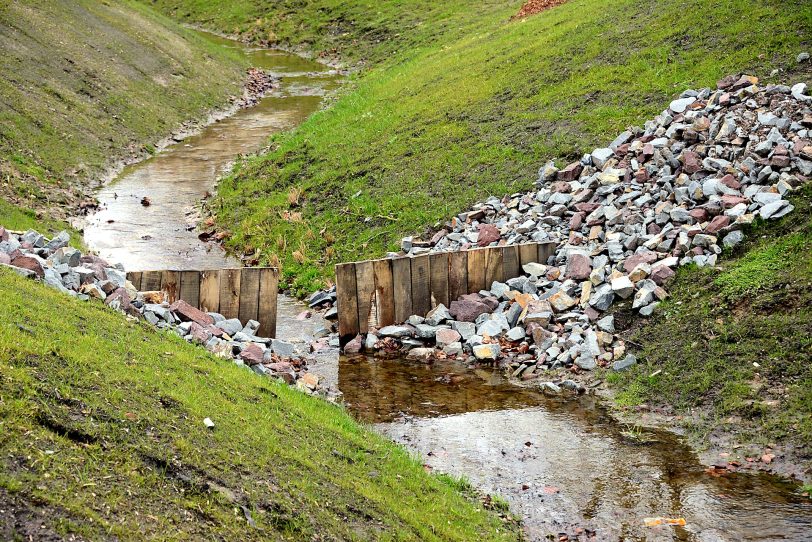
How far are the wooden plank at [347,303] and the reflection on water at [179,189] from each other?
17.6 ft

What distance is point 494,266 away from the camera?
641 inches

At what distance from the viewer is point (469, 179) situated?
67.2 feet

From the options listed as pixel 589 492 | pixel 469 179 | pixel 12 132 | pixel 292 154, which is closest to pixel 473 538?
pixel 589 492

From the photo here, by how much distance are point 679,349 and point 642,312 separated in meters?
1.26

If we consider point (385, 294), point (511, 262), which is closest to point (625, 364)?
point (511, 262)

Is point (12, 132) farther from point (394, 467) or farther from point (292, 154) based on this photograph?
point (394, 467)

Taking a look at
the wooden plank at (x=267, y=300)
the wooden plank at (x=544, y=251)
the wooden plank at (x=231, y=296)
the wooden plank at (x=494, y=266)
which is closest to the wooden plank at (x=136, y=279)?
the wooden plank at (x=231, y=296)

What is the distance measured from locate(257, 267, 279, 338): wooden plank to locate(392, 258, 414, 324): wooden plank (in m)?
2.11

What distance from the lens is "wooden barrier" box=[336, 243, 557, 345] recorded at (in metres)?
15.6

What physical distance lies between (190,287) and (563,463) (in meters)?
7.28

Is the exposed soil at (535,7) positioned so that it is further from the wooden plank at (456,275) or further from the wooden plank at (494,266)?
the wooden plank at (456,275)

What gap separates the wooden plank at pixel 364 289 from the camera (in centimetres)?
1559

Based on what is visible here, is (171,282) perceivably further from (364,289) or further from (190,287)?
(364,289)

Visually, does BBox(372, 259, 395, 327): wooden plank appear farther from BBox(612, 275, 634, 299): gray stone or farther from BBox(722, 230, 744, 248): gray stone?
BBox(722, 230, 744, 248): gray stone
